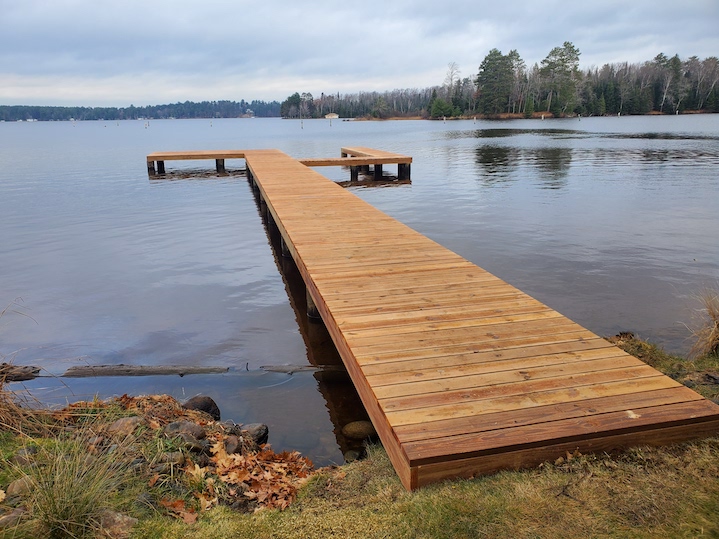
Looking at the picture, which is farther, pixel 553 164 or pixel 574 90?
pixel 574 90

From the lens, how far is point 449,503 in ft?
9.00

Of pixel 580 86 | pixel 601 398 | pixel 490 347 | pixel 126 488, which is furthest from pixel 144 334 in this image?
pixel 580 86

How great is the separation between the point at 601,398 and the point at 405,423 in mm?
1182

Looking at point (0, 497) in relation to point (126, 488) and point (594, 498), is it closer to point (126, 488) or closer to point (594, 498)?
point (126, 488)

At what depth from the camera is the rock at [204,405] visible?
16.3ft

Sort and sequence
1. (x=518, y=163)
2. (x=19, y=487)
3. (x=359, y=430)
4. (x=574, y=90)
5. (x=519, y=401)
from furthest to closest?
1. (x=574, y=90)
2. (x=518, y=163)
3. (x=359, y=430)
4. (x=519, y=401)
5. (x=19, y=487)

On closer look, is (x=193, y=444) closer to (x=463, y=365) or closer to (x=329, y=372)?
(x=463, y=365)

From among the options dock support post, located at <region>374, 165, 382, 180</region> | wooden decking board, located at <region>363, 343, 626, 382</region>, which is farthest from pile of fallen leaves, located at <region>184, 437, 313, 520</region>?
dock support post, located at <region>374, 165, 382, 180</region>

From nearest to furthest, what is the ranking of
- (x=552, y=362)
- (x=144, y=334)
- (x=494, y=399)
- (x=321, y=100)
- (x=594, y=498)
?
(x=594, y=498), (x=494, y=399), (x=552, y=362), (x=144, y=334), (x=321, y=100)

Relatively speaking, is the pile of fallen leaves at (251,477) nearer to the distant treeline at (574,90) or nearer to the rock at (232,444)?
the rock at (232,444)

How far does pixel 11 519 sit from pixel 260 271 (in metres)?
7.39

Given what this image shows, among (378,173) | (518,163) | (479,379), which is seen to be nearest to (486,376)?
A: (479,379)

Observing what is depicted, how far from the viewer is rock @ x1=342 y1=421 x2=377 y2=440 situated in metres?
4.67

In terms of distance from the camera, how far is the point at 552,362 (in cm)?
374
